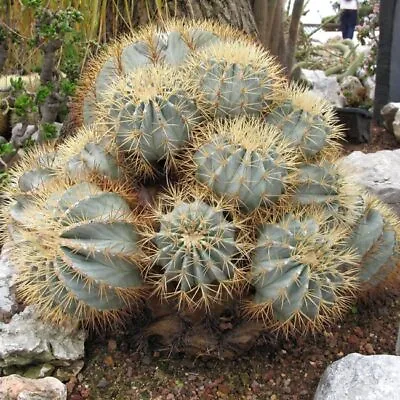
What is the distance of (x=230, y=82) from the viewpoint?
1572 mm

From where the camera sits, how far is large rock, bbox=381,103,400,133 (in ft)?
13.2

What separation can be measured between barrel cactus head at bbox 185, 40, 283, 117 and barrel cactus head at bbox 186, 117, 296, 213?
88mm

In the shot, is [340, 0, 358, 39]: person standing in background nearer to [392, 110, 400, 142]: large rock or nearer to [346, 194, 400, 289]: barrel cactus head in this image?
[392, 110, 400, 142]: large rock

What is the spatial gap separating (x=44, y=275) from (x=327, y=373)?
2.32ft

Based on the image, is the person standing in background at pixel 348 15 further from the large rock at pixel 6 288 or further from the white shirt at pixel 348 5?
the large rock at pixel 6 288

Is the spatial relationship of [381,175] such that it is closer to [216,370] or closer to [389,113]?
[216,370]

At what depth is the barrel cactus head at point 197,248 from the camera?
1351 mm

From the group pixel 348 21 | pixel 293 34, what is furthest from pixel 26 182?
pixel 348 21

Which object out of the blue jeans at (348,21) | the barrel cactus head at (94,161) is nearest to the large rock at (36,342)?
the barrel cactus head at (94,161)

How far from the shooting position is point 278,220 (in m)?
1.49

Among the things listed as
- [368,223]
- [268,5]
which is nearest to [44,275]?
[368,223]

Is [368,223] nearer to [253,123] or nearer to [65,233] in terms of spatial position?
[253,123]

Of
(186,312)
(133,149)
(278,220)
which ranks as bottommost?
(186,312)

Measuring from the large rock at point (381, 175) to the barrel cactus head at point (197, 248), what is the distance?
103 cm
